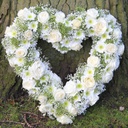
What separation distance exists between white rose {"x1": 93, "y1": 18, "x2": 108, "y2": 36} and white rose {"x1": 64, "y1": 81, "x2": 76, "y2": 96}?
0.49 m

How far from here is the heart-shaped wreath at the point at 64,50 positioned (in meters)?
3.71

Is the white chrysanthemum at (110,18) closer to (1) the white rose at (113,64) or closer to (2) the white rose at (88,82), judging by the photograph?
(1) the white rose at (113,64)

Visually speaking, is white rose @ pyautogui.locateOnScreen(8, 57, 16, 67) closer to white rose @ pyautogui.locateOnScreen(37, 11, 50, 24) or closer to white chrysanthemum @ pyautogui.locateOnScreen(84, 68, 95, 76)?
white rose @ pyautogui.locateOnScreen(37, 11, 50, 24)

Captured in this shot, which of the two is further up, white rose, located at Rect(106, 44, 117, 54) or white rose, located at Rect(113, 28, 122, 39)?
white rose, located at Rect(113, 28, 122, 39)

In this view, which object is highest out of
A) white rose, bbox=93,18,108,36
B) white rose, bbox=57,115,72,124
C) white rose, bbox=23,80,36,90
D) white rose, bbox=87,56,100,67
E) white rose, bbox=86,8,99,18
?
white rose, bbox=86,8,99,18

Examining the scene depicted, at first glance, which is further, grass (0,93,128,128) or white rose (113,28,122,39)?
grass (0,93,128,128)

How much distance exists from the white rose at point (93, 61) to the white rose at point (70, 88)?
222 mm

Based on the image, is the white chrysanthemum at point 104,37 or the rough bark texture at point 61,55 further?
the rough bark texture at point 61,55

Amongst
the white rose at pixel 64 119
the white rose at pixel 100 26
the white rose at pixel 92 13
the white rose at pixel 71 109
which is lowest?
the white rose at pixel 64 119

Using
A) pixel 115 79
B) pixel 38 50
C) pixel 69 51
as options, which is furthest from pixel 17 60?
pixel 115 79

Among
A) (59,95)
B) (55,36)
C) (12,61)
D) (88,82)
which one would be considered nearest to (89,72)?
(88,82)

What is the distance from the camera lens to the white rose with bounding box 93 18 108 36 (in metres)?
3.69

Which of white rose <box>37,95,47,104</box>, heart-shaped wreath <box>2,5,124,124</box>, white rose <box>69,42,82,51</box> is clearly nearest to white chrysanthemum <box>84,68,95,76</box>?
heart-shaped wreath <box>2,5,124,124</box>

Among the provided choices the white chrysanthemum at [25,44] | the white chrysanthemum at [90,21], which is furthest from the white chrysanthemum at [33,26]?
the white chrysanthemum at [90,21]
